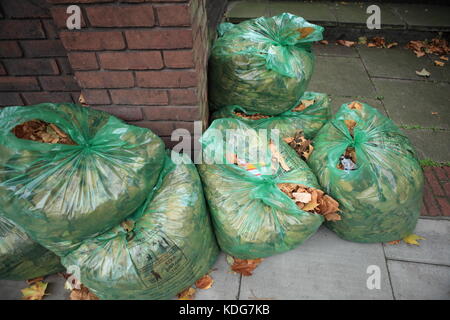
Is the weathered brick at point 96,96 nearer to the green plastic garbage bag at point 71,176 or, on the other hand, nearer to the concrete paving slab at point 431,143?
the green plastic garbage bag at point 71,176

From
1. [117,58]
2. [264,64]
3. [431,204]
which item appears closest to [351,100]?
[431,204]

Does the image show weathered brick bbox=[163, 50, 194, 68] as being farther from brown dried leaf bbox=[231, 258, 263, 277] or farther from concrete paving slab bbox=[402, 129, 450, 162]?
concrete paving slab bbox=[402, 129, 450, 162]

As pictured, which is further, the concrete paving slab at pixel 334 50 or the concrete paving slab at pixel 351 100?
the concrete paving slab at pixel 334 50

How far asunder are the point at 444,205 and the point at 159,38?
7.72 feet

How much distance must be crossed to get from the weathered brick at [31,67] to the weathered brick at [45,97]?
0.15 m

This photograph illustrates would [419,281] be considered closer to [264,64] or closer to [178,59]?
[264,64]

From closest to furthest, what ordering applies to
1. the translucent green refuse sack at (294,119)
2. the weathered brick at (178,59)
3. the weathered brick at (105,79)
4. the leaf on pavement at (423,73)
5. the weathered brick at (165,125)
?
1. the weathered brick at (178,59)
2. the weathered brick at (105,79)
3. the weathered brick at (165,125)
4. the translucent green refuse sack at (294,119)
5. the leaf on pavement at (423,73)

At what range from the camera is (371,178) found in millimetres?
1713

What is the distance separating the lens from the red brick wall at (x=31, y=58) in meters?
1.65

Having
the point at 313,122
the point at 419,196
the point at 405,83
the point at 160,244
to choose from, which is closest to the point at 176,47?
the point at 160,244

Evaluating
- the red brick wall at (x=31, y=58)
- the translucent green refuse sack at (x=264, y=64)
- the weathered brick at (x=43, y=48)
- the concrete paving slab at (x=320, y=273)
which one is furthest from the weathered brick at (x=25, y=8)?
the concrete paving slab at (x=320, y=273)

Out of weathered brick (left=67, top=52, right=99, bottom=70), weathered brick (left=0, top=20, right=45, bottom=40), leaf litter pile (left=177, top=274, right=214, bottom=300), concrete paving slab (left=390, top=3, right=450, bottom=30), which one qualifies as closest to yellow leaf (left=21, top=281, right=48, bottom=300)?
leaf litter pile (left=177, top=274, right=214, bottom=300)
